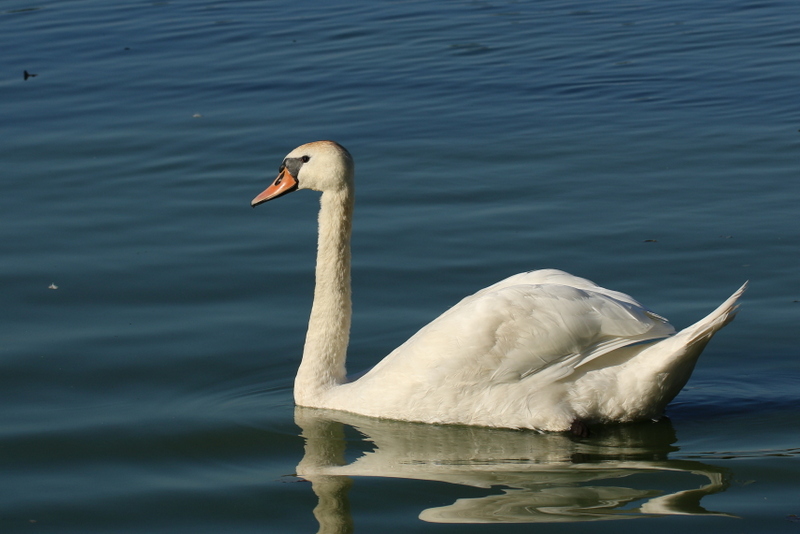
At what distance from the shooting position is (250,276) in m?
8.66

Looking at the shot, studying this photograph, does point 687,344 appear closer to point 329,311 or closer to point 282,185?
point 329,311

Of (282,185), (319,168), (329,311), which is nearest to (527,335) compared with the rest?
(329,311)

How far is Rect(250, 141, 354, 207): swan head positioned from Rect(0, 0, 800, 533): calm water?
1.12 metres

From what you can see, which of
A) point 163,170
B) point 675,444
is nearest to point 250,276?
point 163,170

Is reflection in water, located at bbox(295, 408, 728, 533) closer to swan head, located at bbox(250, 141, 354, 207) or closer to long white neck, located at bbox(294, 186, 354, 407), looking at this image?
long white neck, located at bbox(294, 186, 354, 407)

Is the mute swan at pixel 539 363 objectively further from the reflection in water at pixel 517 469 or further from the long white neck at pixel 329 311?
the long white neck at pixel 329 311

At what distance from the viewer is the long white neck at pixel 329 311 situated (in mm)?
6918

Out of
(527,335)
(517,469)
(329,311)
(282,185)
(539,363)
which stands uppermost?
(282,185)

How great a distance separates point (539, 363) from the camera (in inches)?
246

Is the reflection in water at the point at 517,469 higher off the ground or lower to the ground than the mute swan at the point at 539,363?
lower

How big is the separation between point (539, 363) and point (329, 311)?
1.43 meters

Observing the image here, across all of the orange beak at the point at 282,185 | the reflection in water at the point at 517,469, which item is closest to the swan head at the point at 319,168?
the orange beak at the point at 282,185

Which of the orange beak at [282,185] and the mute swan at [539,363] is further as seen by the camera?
the orange beak at [282,185]

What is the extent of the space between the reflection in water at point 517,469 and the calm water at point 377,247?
0.02 m
